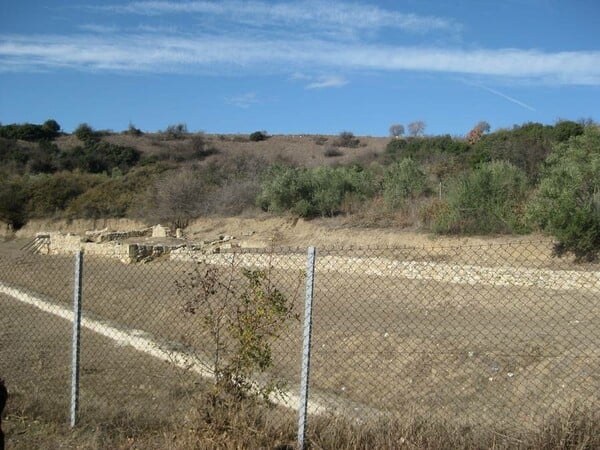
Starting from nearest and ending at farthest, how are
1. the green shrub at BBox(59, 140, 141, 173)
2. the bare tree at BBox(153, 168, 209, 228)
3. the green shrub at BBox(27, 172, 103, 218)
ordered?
the bare tree at BBox(153, 168, 209, 228)
the green shrub at BBox(27, 172, 103, 218)
the green shrub at BBox(59, 140, 141, 173)

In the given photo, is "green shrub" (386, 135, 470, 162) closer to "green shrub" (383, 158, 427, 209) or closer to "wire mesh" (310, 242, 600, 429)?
"green shrub" (383, 158, 427, 209)

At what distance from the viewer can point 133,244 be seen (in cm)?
2398

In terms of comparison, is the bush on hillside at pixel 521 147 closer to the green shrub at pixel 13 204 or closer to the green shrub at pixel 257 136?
the green shrub at pixel 13 204

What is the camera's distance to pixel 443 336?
10.4 meters

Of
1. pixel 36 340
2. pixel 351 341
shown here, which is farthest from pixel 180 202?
pixel 351 341

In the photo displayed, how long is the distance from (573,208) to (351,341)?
9324 millimetres

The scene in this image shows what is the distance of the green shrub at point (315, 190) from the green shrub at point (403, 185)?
6.26 feet

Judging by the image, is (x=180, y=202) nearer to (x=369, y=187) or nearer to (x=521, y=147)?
(x=369, y=187)

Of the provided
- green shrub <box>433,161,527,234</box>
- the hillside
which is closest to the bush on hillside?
the hillside

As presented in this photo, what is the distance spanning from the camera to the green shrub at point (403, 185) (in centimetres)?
2509

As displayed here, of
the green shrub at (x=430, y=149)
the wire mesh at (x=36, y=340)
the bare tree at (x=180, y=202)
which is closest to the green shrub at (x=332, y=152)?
the green shrub at (x=430, y=149)

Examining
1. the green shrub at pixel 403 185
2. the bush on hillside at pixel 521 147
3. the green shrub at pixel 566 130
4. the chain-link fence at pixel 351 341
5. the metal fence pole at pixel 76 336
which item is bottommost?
the chain-link fence at pixel 351 341

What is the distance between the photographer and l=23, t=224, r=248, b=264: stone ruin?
23.3 metres

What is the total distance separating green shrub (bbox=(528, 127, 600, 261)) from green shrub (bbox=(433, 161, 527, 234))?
213cm
